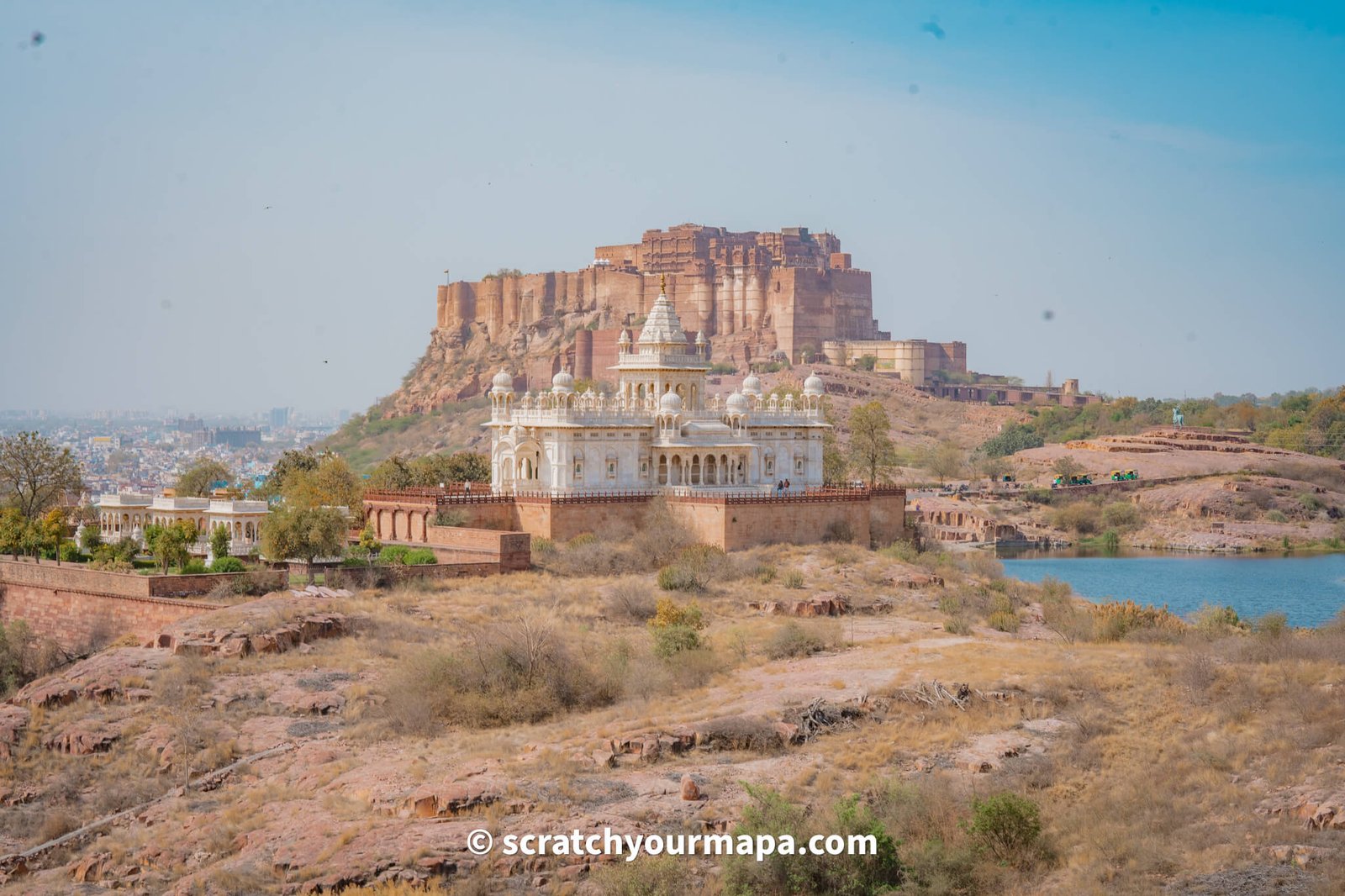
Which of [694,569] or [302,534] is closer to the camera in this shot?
[302,534]

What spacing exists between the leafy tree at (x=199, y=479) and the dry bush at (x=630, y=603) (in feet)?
61.0

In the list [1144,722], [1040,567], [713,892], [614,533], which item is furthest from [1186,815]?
[1040,567]

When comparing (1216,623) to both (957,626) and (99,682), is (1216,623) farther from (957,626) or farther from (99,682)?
(99,682)

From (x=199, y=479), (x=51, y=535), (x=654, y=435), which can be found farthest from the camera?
(x=199, y=479)

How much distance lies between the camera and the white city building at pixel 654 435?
128 feet

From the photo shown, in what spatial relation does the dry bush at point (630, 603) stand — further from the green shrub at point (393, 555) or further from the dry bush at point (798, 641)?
the green shrub at point (393, 555)

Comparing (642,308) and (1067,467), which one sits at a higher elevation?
(642,308)

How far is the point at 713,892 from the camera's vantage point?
1630 cm

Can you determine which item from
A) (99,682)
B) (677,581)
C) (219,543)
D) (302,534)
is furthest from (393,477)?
(99,682)

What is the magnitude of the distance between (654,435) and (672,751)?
20.5 metres

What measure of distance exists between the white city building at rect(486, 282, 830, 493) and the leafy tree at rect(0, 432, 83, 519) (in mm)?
11154

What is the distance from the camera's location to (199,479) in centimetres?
4788

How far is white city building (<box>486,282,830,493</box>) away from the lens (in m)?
39.1

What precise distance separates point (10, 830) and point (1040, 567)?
41140mm
